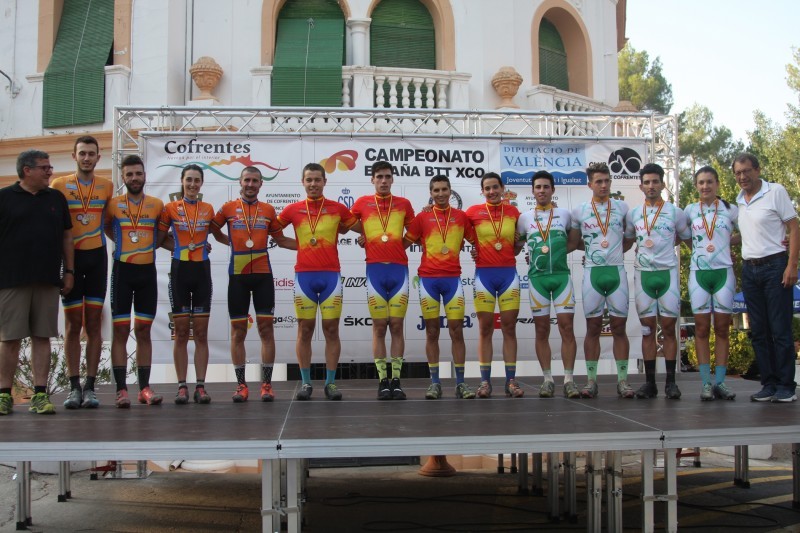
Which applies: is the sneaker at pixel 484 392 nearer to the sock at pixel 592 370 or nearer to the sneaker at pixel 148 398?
the sock at pixel 592 370

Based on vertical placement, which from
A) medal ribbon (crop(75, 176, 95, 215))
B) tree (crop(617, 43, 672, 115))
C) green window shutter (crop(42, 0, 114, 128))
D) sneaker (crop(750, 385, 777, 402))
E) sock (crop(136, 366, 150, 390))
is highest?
tree (crop(617, 43, 672, 115))

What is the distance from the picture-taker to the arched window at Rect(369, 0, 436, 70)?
11.7m

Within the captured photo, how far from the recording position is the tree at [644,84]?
141ft

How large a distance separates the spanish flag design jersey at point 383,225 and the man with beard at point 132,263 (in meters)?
1.73

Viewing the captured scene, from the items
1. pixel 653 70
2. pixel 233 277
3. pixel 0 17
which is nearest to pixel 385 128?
pixel 233 277

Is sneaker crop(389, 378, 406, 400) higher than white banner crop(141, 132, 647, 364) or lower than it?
lower

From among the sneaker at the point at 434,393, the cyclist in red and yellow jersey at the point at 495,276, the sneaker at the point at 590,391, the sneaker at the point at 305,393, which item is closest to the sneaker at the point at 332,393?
the sneaker at the point at 305,393

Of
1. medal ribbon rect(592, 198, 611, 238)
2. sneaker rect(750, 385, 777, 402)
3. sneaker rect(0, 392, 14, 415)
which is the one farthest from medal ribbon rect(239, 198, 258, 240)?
sneaker rect(750, 385, 777, 402)

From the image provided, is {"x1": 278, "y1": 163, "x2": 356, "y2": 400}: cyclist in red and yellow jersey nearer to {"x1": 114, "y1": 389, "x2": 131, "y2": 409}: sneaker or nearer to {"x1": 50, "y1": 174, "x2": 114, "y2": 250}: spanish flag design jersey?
{"x1": 114, "y1": 389, "x2": 131, "y2": 409}: sneaker

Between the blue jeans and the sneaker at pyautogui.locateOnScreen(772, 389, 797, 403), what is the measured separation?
0.03m

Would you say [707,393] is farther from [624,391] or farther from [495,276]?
[495,276]

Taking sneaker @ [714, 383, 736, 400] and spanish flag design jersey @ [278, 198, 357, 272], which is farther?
spanish flag design jersey @ [278, 198, 357, 272]

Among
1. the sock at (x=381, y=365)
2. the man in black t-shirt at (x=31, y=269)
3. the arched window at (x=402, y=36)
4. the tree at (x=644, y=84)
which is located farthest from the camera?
the tree at (x=644, y=84)

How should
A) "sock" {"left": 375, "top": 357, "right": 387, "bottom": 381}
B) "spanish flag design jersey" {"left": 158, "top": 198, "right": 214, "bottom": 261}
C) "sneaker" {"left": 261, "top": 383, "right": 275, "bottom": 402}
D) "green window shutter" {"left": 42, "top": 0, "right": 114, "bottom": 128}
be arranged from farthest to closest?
"green window shutter" {"left": 42, "top": 0, "right": 114, "bottom": 128} → "sock" {"left": 375, "top": 357, "right": 387, "bottom": 381} → "sneaker" {"left": 261, "top": 383, "right": 275, "bottom": 402} → "spanish flag design jersey" {"left": 158, "top": 198, "right": 214, "bottom": 261}
